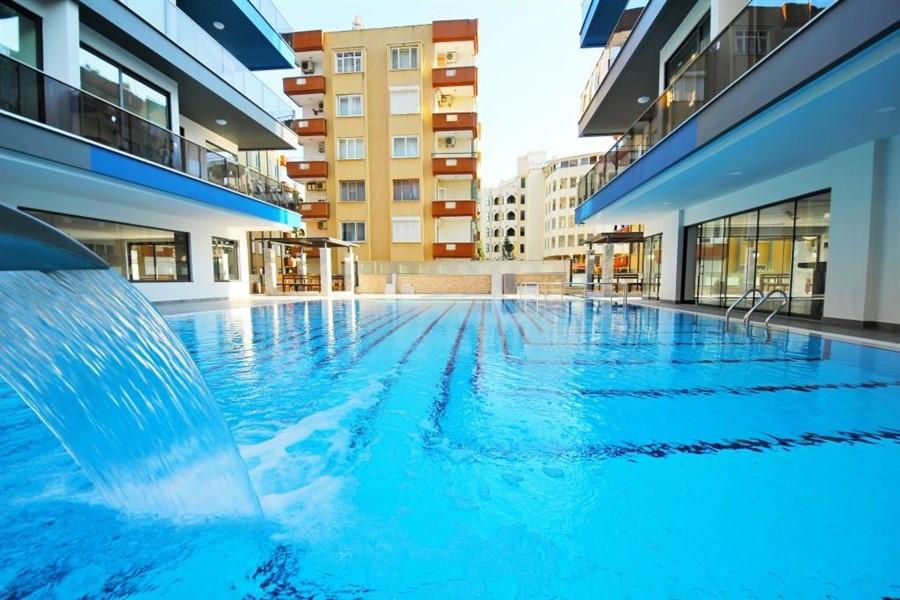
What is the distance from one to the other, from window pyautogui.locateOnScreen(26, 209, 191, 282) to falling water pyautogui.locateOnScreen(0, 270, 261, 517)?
37.5 feet

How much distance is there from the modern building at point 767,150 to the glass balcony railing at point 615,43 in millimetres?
87

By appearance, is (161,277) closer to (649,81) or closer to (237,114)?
(237,114)

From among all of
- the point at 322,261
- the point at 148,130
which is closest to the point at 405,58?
the point at 322,261

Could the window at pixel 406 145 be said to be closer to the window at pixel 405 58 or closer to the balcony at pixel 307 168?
the window at pixel 405 58

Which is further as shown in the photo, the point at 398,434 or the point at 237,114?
the point at 237,114

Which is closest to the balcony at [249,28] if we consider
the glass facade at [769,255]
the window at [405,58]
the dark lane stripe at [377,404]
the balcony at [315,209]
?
the balcony at [315,209]

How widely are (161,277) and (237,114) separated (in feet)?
22.3

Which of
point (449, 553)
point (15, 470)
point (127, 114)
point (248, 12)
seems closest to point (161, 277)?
point (127, 114)

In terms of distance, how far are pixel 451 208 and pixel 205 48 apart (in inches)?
656

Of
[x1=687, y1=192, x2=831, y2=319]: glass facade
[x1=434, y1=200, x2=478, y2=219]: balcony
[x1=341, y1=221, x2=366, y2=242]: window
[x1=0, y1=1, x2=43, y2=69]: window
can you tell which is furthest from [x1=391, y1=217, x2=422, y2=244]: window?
[x1=0, y1=1, x2=43, y2=69]: window

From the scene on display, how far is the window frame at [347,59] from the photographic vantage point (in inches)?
1131

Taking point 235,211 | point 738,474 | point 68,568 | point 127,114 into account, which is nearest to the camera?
point 68,568

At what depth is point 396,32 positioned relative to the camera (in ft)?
93.2

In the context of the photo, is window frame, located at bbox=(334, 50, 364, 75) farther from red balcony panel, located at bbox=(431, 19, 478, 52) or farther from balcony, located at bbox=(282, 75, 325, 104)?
red balcony panel, located at bbox=(431, 19, 478, 52)
